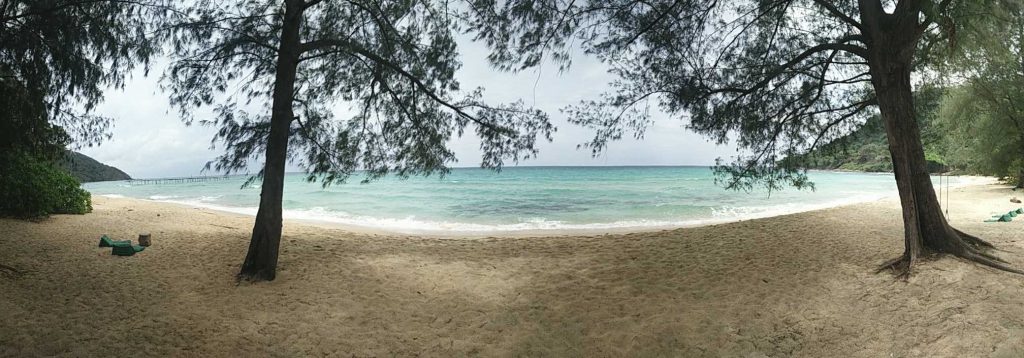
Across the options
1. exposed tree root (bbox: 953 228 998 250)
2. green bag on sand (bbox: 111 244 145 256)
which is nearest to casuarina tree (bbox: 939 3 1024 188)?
exposed tree root (bbox: 953 228 998 250)

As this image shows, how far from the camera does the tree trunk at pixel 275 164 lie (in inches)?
256

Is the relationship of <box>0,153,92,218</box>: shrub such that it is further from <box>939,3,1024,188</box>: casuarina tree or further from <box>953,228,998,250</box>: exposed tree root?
<box>939,3,1024,188</box>: casuarina tree

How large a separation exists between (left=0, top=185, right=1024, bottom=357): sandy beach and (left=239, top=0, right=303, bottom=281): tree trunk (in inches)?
12.9

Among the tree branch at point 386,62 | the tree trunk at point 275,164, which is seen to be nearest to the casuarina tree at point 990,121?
the tree branch at point 386,62

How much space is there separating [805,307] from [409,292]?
15.3 ft

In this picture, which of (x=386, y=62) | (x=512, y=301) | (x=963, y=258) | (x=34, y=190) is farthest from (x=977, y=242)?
(x=34, y=190)

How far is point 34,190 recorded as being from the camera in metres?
9.69

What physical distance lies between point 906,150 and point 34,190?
1528 centimetres

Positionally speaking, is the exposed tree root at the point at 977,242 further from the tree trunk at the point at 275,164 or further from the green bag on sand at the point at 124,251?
the green bag on sand at the point at 124,251

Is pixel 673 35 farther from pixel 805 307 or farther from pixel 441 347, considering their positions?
pixel 441 347

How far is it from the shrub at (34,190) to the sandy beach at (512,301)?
1.35 metres

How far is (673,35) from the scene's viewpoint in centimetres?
702

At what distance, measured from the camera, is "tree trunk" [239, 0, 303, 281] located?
6.50m

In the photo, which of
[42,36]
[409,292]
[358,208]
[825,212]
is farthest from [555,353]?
[358,208]
